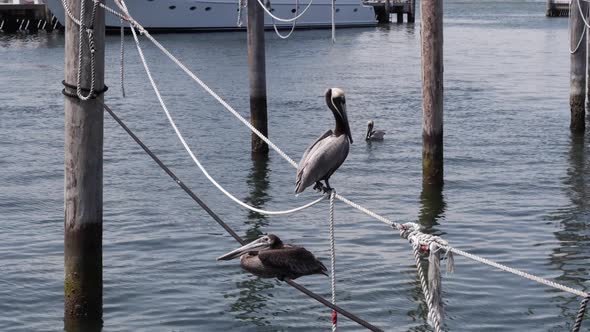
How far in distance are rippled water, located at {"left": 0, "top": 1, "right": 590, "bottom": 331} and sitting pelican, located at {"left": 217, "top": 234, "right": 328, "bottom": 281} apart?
125 inches

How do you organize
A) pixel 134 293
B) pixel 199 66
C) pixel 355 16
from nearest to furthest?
1. pixel 134 293
2. pixel 199 66
3. pixel 355 16

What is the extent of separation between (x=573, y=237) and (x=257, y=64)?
283 inches

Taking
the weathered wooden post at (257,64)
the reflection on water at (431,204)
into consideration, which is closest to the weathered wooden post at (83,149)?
the reflection on water at (431,204)

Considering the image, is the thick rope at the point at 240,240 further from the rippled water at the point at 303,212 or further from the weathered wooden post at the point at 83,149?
the rippled water at the point at 303,212

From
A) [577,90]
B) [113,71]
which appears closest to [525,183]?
[577,90]

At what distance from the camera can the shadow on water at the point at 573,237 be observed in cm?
1240

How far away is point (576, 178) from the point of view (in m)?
19.7

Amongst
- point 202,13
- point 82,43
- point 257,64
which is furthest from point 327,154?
point 202,13

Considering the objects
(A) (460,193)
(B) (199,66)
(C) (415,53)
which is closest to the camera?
(A) (460,193)

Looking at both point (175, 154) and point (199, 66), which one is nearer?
point (175, 154)

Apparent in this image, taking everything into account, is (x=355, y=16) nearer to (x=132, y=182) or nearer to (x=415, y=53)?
(x=415, y=53)

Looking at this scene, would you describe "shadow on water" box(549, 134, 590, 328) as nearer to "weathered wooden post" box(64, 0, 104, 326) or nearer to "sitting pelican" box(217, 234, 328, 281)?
"sitting pelican" box(217, 234, 328, 281)

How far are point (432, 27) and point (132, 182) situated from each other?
7.13 metres

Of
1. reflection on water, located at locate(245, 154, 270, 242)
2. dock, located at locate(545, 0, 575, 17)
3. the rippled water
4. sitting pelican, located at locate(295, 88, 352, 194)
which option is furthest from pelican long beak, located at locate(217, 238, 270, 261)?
dock, located at locate(545, 0, 575, 17)
